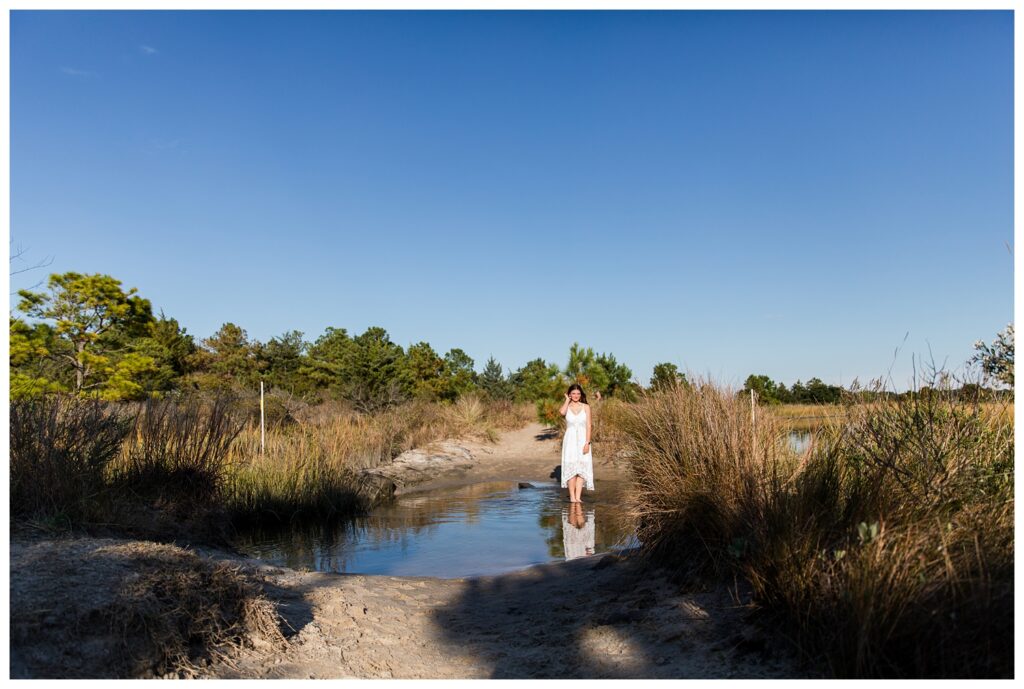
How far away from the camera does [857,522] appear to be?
14.7ft

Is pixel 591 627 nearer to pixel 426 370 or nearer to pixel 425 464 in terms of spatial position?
pixel 425 464

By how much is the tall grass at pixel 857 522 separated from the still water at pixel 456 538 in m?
1.34

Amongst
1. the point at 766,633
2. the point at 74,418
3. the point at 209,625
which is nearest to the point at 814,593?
the point at 766,633

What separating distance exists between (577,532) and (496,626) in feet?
13.2

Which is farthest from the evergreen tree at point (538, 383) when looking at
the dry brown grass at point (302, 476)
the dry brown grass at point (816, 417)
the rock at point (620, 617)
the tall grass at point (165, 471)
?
the rock at point (620, 617)

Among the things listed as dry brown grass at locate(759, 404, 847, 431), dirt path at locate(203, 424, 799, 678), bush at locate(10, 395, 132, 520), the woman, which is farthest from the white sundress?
bush at locate(10, 395, 132, 520)

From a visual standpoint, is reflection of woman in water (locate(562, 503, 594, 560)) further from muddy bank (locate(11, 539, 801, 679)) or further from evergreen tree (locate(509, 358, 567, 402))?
evergreen tree (locate(509, 358, 567, 402))

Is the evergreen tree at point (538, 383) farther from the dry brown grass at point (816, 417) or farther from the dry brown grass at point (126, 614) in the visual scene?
the dry brown grass at point (126, 614)

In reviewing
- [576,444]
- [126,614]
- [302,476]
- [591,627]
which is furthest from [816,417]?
[302,476]

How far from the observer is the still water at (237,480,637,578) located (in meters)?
7.90

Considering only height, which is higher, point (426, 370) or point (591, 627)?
point (426, 370)

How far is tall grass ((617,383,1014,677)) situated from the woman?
3137 millimetres

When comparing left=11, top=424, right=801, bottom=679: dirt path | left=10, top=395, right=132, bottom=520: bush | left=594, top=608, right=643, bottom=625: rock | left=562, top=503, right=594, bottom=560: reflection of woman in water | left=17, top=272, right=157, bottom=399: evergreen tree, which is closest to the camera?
left=11, top=424, right=801, bottom=679: dirt path
